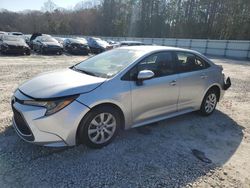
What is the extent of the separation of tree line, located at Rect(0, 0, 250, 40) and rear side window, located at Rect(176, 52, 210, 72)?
3367 cm

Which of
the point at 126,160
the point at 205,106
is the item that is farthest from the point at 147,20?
the point at 126,160

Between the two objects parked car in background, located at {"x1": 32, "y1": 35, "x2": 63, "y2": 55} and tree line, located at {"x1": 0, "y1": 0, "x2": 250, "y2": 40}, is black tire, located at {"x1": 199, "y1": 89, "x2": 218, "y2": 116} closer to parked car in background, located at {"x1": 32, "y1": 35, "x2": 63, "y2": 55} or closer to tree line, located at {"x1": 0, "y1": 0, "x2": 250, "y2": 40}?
parked car in background, located at {"x1": 32, "y1": 35, "x2": 63, "y2": 55}

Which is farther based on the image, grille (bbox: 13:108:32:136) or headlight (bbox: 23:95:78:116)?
grille (bbox: 13:108:32:136)

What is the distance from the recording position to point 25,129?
3416 millimetres

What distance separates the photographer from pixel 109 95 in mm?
3613

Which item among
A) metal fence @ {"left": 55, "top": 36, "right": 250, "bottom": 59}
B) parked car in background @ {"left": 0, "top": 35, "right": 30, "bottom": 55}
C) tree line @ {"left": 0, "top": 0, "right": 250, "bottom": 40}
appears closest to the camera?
parked car in background @ {"left": 0, "top": 35, "right": 30, "bottom": 55}

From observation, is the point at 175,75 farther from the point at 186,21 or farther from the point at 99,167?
the point at 186,21

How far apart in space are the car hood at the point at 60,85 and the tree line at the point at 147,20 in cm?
3606

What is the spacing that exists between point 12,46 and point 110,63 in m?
13.9

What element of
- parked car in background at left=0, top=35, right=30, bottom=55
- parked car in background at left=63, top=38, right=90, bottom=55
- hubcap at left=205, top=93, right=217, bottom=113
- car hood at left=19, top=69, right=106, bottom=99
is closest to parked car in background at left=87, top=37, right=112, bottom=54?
parked car in background at left=63, top=38, right=90, bottom=55

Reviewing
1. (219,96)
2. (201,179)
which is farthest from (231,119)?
(201,179)

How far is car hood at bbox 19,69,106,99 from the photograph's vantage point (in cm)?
338

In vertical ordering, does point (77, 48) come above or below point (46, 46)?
below

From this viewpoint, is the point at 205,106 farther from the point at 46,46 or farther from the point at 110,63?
the point at 46,46
